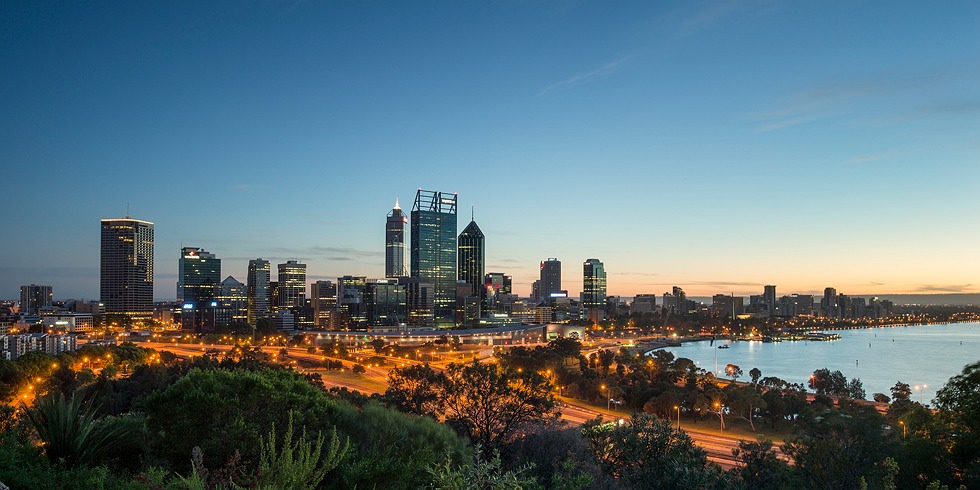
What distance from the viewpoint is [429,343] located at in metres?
63.2

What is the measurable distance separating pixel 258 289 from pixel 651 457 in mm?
132488

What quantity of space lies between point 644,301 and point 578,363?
15846cm

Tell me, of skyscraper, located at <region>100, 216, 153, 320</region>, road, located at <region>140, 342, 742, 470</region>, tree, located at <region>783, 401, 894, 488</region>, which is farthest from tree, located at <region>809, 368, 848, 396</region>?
skyscraper, located at <region>100, 216, 153, 320</region>

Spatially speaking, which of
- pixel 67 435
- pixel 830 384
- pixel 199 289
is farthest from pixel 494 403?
pixel 199 289

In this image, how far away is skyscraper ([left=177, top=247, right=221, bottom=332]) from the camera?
10088 centimetres

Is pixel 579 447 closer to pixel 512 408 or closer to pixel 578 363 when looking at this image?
pixel 512 408

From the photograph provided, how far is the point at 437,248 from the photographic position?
475 feet

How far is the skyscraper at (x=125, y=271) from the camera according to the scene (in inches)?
5027

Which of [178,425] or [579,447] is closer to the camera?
[178,425]

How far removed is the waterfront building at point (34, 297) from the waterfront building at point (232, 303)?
69.3 metres

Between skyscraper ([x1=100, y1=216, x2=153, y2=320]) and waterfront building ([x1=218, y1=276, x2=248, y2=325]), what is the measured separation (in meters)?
23.8

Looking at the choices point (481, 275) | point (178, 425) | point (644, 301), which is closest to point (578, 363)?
point (178, 425)

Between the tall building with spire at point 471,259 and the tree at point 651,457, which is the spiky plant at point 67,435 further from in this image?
the tall building with spire at point 471,259

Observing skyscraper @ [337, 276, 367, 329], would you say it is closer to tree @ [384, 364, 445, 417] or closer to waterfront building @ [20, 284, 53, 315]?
waterfront building @ [20, 284, 53, 315]
